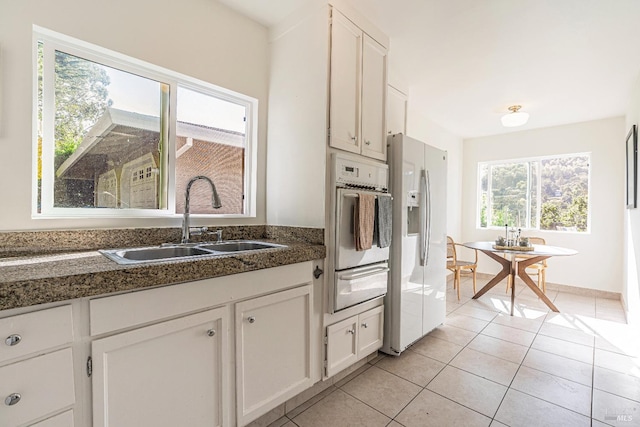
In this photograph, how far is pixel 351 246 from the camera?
192cm

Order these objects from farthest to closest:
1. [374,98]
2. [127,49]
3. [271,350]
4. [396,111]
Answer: [396,111] < [374,98] < [127,49] < [271,350]

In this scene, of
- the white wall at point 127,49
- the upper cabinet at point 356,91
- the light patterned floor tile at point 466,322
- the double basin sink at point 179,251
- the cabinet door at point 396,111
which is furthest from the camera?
the light patterned floor tile at point 466,322

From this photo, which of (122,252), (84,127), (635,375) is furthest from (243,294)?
(635,375)

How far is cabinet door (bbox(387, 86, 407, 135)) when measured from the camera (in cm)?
263

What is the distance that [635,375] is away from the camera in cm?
208

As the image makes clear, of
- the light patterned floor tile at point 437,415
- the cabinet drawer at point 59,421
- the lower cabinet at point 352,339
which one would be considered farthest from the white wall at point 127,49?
Answer: the light patterned floor tile at point 437,415

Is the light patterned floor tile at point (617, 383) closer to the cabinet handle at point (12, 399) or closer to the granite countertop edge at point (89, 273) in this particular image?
the granite countertop edge at point (89, 273)

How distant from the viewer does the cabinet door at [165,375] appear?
1.01 metres

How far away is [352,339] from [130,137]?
1952mm

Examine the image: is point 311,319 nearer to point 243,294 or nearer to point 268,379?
point 268,379

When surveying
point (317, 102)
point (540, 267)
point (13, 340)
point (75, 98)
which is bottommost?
point (540, 267)

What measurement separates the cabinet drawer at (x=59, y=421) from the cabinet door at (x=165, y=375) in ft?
0.21

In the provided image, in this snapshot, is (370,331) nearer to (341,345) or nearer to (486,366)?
(341,345)

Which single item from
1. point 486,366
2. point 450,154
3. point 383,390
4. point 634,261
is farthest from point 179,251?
point 450,154
